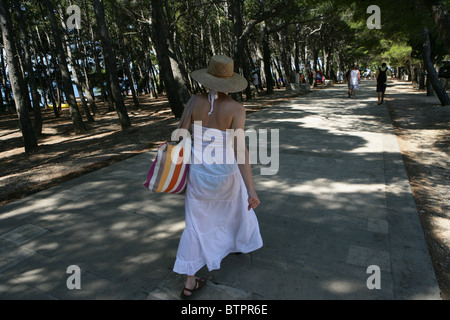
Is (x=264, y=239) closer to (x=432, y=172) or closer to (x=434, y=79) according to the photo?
(x=432, y=172)

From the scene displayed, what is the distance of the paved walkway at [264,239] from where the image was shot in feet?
8.31

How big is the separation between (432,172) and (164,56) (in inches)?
379

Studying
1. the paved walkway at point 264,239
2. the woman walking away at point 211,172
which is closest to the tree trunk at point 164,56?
the paved walkway at point 264,239

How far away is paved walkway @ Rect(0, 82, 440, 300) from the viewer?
2.53 metres

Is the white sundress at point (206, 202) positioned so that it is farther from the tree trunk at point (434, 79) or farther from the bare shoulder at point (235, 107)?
the tree trunk at point (434, 79)

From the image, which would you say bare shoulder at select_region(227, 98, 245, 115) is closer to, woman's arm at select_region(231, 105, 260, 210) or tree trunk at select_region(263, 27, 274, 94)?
woman's arm at select_region(231, 105, 260, 210)

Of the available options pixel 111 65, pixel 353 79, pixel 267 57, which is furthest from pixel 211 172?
pixel 267 57

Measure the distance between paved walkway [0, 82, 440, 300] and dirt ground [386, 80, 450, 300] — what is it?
0.44 ft

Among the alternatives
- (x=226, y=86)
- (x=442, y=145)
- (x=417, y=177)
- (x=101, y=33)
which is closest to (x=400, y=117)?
(x=442, y=145)

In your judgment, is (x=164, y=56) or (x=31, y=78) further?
(x=31, y=78)

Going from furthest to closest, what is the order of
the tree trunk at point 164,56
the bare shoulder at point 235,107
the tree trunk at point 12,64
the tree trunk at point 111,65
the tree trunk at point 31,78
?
1. the tree trunk at point 31,78
2. the tree trunk at point 111,65
3. the tree trunk at point 164,56
4. the tree trunk at point 12,64
5. the bare shoulder at point 235,107

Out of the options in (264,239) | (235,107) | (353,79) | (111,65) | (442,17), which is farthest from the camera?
(353,79)

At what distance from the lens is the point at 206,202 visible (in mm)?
2475

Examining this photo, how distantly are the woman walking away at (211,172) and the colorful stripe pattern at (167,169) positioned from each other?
4.0 inches
